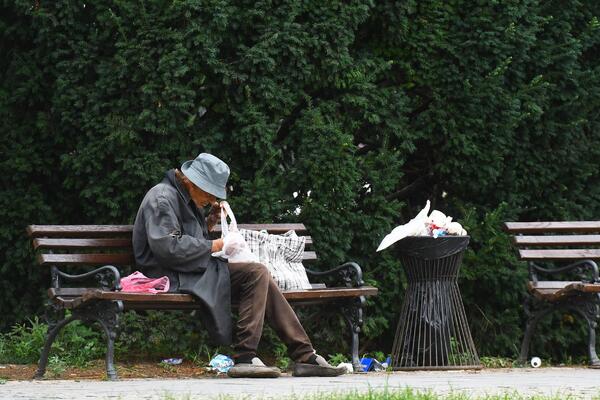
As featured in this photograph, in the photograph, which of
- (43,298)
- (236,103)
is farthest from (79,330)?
(236,103)

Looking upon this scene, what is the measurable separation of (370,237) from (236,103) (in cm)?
150

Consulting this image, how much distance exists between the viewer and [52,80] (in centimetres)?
960

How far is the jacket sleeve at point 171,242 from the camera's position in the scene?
7.70 m

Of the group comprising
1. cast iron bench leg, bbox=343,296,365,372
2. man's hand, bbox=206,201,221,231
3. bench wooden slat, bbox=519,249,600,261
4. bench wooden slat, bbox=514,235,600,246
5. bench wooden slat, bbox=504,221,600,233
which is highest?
man's hand, bbox=206,201,221,231

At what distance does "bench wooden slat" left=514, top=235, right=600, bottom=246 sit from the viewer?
32.3 feet

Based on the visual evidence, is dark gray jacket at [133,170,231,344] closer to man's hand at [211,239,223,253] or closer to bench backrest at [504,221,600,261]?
man's hand at [211,239,223,253]

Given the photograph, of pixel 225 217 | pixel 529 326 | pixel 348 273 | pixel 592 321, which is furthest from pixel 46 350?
pixel 592 321

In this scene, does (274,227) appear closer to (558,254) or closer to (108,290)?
(108,290)

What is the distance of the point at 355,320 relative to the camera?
28.0 ft

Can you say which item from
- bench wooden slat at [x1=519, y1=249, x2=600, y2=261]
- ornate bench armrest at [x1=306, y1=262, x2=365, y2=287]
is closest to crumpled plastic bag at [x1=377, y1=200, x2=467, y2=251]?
ornate bench armrest at [x1=306, y1=262, x2=365, y2=287]

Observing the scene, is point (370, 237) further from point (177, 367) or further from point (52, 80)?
point (52, 80)

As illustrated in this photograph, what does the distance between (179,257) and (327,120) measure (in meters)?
2.40

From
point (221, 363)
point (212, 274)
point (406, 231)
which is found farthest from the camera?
point (406, 231)

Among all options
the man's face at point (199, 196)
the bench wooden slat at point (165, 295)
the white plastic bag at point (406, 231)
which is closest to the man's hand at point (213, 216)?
the man's face at point (199, 196)
